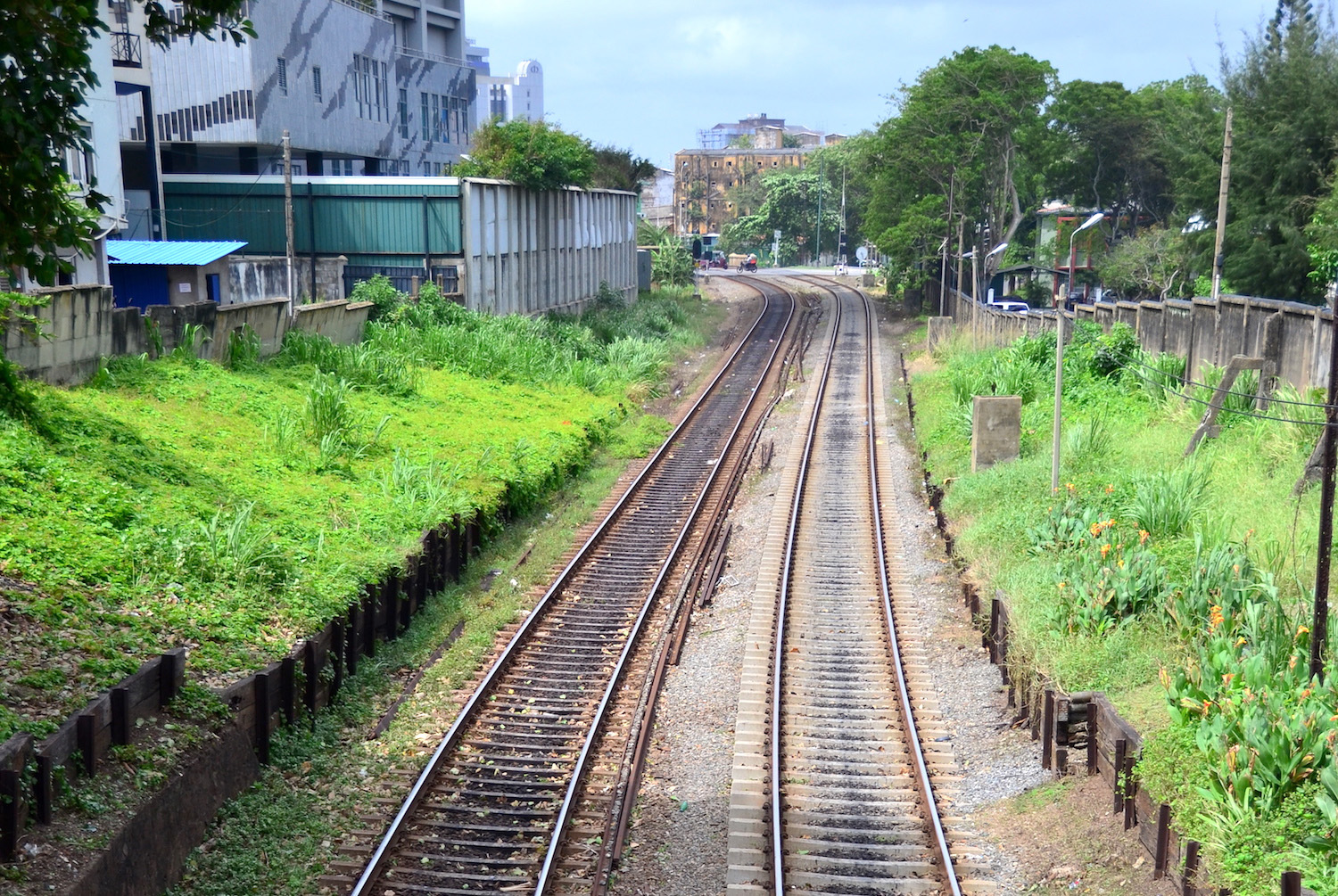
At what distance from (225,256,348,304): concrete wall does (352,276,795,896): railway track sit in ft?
54.3

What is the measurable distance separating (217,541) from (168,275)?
64.6 feet

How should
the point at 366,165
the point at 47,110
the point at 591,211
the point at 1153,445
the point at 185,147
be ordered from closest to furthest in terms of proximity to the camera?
the point at 47,110
the point at 1153,445
the point at 185,147
the point at 591,211
the point at 366,165

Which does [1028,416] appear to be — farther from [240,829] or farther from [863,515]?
[240,829]

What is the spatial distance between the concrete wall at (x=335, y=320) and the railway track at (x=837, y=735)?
11.6m

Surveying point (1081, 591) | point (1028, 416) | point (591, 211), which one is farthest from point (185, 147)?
point (1081, 591)

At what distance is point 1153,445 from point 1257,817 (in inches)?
495

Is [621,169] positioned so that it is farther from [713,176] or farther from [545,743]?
[713,176]

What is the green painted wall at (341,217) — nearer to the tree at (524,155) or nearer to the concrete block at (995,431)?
the tree at (524,155)

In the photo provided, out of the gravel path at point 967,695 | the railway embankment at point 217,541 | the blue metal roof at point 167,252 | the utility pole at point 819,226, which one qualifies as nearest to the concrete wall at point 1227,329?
the gravel path at point 967,695

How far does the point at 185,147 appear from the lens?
41.1 m

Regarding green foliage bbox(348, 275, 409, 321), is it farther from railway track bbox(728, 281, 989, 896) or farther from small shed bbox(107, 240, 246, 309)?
railway track bbox(728, 281, 989, 896)

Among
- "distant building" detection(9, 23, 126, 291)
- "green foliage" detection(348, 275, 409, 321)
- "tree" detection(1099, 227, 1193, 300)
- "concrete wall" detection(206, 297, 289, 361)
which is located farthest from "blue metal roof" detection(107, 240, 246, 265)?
"tree" detection(1099, 227, 1193, 300)

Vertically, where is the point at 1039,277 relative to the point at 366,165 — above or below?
below

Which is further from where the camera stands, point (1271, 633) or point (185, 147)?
point (185, 147)
